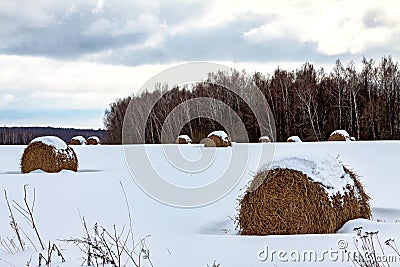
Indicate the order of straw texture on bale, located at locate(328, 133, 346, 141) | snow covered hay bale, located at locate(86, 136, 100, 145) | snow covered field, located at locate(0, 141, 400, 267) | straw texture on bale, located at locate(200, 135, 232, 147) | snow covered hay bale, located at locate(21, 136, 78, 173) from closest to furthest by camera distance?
snow covered field, located at locate(0, 141, 400, 267) < snow covered hay bale, located at locate(21, 136, 78, 173) < straw texture on bale, located at locate(200, 135, 232, 147) < straw texture on bale, located at locate(328, 133, 346, 141) < snow covered hay bale, located at locate(86, 136, 100, 145)

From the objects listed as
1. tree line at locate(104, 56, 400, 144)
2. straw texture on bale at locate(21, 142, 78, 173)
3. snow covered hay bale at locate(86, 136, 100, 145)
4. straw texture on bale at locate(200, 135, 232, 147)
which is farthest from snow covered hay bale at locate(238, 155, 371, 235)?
snow covered hay bale at locate(86, 136, 100, 145)

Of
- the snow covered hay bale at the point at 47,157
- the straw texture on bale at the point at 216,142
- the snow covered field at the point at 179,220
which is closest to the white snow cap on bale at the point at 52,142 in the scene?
the snow covered hay bale at the point at 47,157

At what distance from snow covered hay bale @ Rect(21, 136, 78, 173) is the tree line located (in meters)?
12.7

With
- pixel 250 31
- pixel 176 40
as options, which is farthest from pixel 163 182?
pixel 250 31

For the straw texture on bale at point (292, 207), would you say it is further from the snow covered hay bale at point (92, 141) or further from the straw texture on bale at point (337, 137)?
the snow covered hay bale at point (92, 141)

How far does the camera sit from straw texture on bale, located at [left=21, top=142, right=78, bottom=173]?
41.4 feet

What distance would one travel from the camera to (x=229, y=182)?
1025cm

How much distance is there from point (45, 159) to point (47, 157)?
7cm

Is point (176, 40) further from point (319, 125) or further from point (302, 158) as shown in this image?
point (319, 125)

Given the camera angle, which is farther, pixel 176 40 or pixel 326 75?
pixel 326 75

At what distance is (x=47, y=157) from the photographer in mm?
12664

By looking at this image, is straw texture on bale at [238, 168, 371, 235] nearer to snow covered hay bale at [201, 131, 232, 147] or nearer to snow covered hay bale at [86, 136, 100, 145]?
snow covered hay bale at [201, 131, 232, 147]

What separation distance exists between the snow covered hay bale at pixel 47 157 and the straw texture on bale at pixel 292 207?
8.33m

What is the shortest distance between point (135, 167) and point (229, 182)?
4255mm
